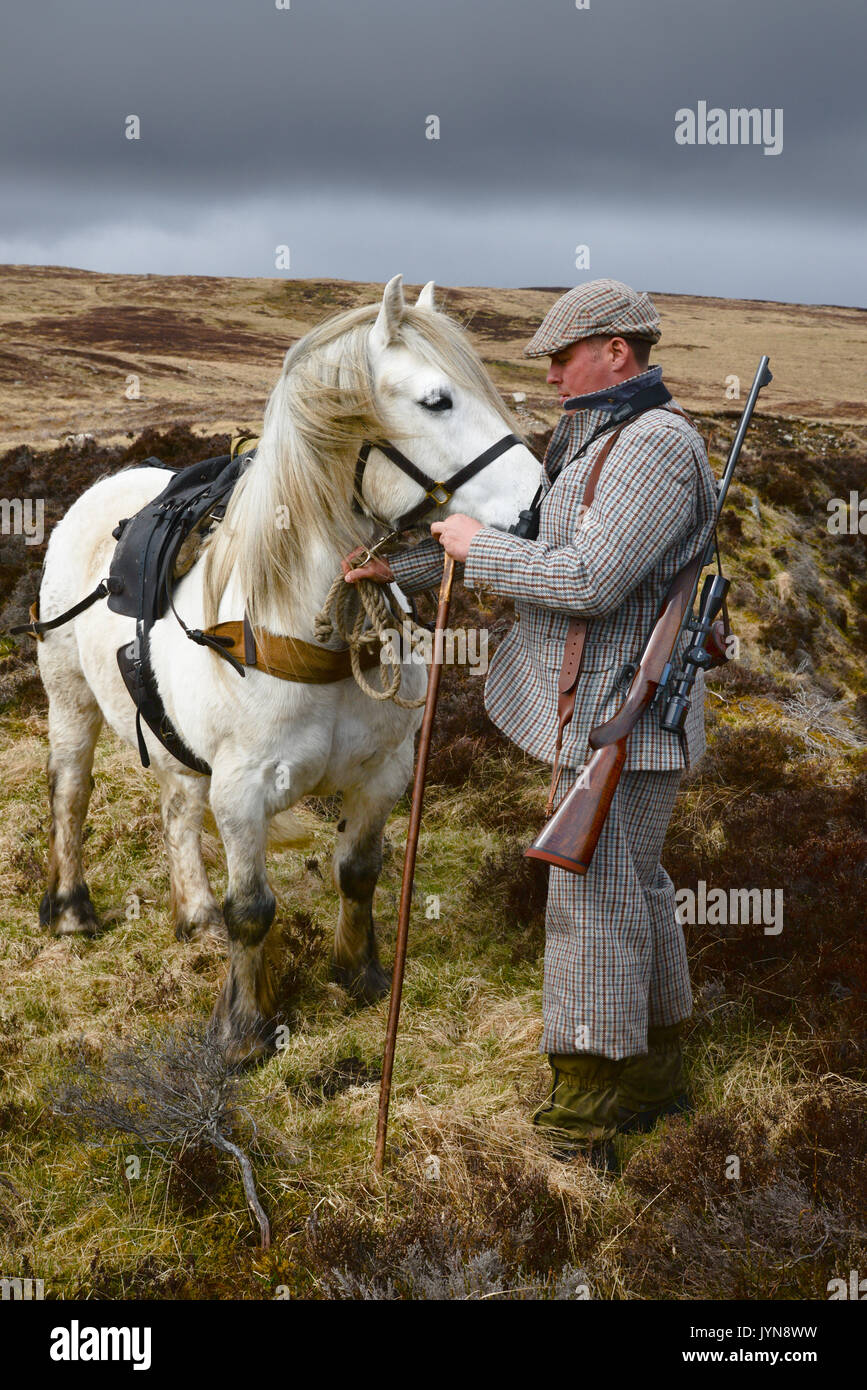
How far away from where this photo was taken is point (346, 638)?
3197 mm

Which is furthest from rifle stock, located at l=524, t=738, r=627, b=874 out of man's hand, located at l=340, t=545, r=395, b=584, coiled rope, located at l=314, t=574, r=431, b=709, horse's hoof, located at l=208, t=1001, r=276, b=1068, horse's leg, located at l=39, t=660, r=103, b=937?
horse's leg, located at l=39, t=660, r=103, b=937

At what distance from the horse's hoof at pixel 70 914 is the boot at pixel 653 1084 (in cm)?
296

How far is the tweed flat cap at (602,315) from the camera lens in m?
2.68

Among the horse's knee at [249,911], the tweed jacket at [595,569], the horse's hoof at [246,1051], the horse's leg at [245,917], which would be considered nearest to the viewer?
the tweed jacket at [595,569]

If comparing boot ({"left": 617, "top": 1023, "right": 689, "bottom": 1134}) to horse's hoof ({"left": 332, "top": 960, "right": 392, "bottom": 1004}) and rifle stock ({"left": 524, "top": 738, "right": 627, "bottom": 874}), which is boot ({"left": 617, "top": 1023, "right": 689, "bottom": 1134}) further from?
horse's hoof ({"left": 332, "top": 960, "right": 392, "bottom": 1004})

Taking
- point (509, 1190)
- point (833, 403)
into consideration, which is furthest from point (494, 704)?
point (833, 403)

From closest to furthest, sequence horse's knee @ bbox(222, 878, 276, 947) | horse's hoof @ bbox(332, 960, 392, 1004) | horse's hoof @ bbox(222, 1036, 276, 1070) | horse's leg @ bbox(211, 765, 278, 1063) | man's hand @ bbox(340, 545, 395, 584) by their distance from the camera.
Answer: man's hand @ bbox(340, 545, 395, 584), horse's leg @ bbox(211, 765, 278, 1063), horse's knee @ bbox(222, 878, 276, 947), horse's hoof @ bbox(222, 1036, 276, 1070), horse's hoof @ bbox(332, 960, 392, 1004)

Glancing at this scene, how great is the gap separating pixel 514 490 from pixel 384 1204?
2180mm

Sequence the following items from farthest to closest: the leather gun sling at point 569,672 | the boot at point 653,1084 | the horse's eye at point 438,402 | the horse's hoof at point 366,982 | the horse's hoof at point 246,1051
→ 1. the horse's hoof at point 366,982
2. the horse's hoof at point 246,1051
3. the boot at point 653,1084
4. the leather gun sling at point 569,672
5. the horse's eye at point 438,402

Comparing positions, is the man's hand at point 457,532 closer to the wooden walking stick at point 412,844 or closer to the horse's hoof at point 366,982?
the wooden walking stick at point 412,844

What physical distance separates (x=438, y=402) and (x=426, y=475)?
0.67ft

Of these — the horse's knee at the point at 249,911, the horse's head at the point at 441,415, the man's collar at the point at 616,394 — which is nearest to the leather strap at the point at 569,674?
the horse's head at the point at 441,415

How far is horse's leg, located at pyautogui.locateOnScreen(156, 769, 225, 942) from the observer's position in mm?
4824

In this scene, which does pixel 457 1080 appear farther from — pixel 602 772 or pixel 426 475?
pixel 426 475
